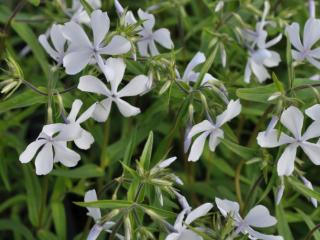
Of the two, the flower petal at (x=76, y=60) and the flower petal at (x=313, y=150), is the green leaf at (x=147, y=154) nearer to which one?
the flower petal at (x=76, y=60)

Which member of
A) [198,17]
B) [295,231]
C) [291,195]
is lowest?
[295,231]

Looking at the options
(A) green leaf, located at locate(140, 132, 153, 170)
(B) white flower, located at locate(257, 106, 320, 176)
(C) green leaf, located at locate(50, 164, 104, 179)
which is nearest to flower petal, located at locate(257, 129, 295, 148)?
(B) white flower, located at locate(257, 106, 320, 176)

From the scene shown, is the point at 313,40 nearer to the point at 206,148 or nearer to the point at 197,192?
the point at 206,148

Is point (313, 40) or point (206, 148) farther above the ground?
point (313, 40)

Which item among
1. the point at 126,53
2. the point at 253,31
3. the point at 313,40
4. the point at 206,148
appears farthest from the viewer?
→ the point at 206,148

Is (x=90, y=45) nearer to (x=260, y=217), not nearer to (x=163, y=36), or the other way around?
(x=163, y=36)

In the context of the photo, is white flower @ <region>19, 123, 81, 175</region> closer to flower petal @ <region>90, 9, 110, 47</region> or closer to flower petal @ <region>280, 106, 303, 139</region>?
flower petal @ <region>90, 9, 110, 47</region>

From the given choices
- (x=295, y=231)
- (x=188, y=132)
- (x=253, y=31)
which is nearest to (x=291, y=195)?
(x=295, y=231)
